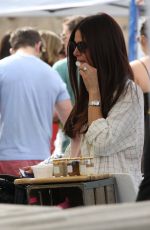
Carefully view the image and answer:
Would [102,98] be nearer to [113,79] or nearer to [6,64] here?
[113,79]

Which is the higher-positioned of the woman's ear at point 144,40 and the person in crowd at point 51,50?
the woman's ear at point 144,40

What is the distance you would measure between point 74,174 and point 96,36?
0.81 metres

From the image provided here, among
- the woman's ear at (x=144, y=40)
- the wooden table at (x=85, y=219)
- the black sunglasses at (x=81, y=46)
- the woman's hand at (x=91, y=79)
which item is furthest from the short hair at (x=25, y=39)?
the wooden table at (x=85, y=219)

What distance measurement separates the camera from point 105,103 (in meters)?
4.23

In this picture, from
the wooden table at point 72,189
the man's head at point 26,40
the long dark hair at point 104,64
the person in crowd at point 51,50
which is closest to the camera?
the wooden table at point 72,189

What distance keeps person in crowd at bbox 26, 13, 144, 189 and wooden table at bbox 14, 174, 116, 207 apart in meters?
0.16

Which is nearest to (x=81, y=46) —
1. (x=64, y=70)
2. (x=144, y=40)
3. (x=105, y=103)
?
(x=105, y=103)

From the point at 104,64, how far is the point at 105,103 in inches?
9.0

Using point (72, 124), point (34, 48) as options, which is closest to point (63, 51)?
point (34, 48)

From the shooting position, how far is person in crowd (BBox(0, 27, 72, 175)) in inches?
227

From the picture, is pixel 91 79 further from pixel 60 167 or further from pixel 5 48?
pixel 5 48

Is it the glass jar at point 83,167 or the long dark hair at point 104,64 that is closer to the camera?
the glass jar at point 83,167

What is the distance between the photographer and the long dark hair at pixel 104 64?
425cm

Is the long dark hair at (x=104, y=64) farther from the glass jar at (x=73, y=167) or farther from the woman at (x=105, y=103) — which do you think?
the glass jar at (x=73, y=167)
